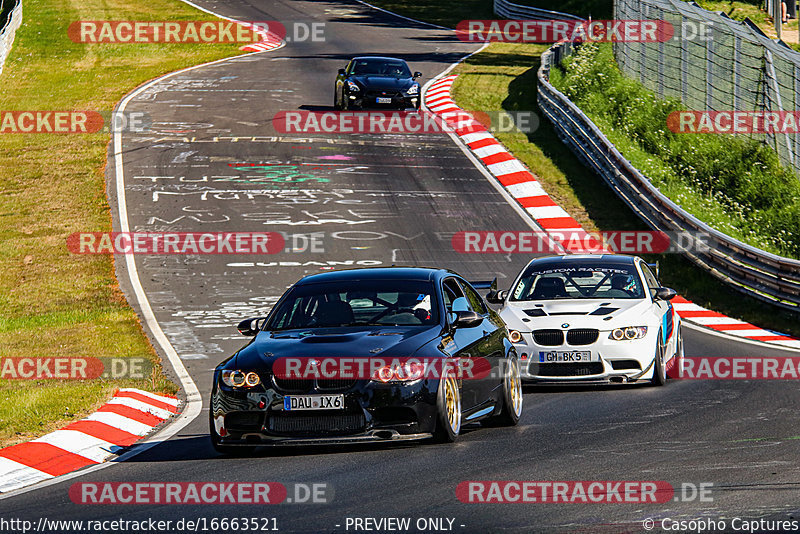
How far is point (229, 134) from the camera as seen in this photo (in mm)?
32250

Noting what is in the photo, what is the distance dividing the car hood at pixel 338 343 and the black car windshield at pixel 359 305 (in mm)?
205

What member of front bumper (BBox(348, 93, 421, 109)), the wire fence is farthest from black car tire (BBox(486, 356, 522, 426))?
front bumper (BBox(348, 93, 421, 109))

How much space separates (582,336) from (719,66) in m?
15.3

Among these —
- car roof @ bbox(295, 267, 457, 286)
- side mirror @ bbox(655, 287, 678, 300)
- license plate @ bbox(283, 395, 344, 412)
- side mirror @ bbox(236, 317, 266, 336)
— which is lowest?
side mirror @ bbox(655, 287, 678, 300)

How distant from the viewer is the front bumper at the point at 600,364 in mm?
13062

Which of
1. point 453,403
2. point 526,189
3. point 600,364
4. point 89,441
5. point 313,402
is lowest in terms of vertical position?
point 526,189

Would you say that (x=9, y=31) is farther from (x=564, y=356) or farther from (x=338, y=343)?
(x=338, y=343)

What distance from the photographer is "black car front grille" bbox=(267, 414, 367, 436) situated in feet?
29.7

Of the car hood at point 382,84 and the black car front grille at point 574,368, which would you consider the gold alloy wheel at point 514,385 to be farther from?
the car hood at point 382,84

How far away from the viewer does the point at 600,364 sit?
13.1 m

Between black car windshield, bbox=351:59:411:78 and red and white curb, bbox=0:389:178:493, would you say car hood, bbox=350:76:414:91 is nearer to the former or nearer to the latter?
black car windshield, bbox=351:59:411:78

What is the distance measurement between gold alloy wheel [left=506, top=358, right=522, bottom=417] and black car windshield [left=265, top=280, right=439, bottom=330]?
1.08 metres

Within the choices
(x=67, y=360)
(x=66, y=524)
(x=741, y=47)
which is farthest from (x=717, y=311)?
(x=66, y=524)

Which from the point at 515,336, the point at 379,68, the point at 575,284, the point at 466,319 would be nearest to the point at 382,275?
the point at 466,319
